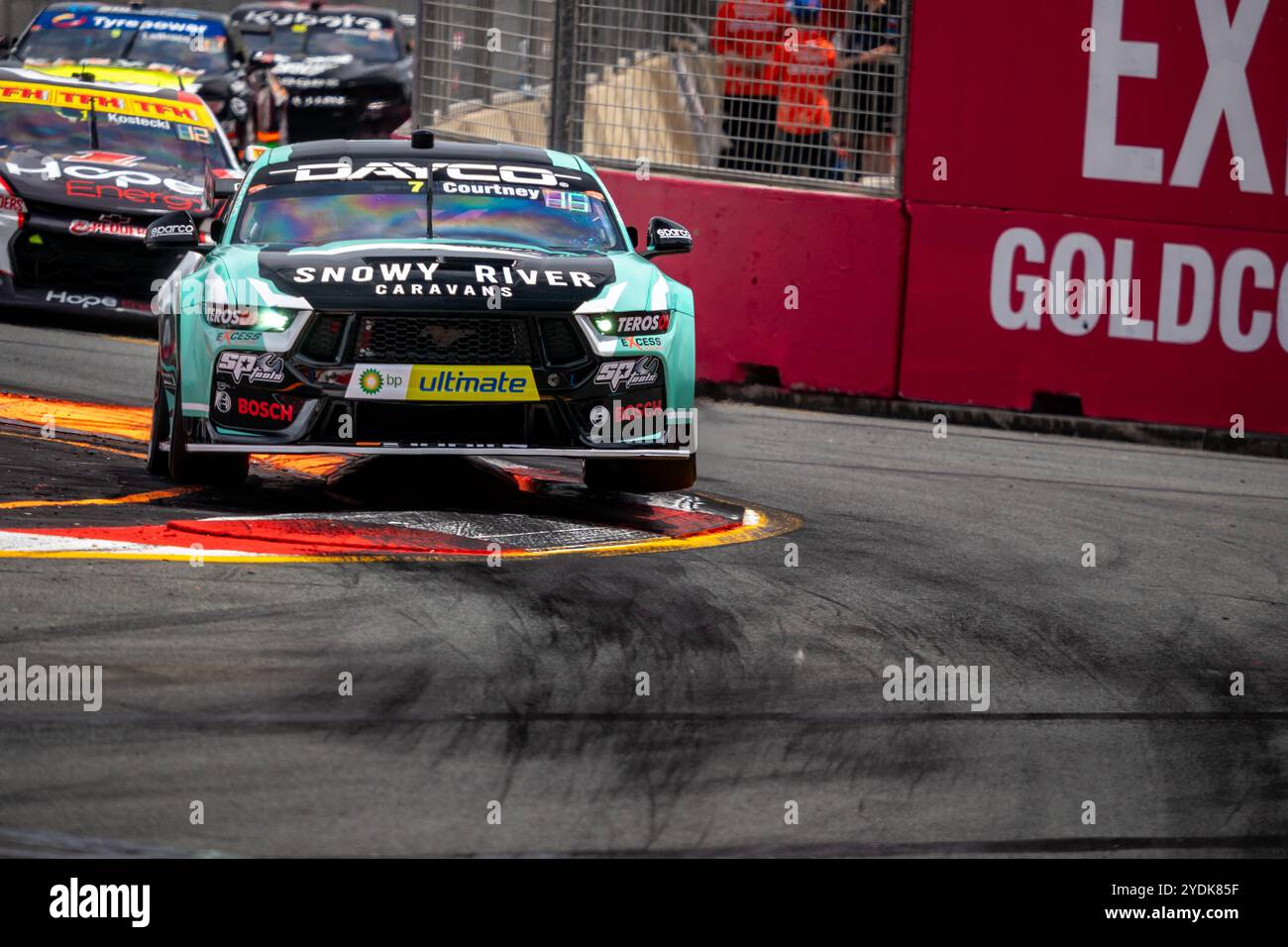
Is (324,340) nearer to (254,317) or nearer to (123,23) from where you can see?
(254,317)

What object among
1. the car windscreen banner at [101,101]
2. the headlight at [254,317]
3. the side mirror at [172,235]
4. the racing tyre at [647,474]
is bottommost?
the racing tyre at [647,474]

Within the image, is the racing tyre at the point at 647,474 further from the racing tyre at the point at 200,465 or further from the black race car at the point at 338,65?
the black race car at the point at 338,65

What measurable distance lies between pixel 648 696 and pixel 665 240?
147 inches

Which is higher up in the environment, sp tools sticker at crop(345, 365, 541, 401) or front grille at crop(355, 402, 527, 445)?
sp tools sticker at crop(345, 365, 541, 401)

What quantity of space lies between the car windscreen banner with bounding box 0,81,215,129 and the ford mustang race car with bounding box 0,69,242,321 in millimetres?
19

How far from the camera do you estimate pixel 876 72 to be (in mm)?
12789

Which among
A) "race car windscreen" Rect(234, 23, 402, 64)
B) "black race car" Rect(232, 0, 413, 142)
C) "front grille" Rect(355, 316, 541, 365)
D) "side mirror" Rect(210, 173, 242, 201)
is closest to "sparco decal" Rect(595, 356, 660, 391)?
"front grille" Rect(355, 316, 541, 365)

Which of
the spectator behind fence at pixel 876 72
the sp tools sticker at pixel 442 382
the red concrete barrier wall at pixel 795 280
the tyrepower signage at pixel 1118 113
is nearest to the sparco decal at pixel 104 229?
the red concrete barrier wall at pixel 795 280

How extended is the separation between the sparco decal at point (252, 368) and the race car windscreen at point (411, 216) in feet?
2.93

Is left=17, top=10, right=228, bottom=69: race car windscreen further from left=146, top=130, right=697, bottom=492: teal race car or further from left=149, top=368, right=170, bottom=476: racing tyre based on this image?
left=146, top=130, right=697, bottom=492: teal race car

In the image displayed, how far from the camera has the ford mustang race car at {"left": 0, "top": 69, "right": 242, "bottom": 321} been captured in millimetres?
13508

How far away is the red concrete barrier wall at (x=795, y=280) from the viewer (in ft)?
41.3

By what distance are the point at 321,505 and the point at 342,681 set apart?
103 inches

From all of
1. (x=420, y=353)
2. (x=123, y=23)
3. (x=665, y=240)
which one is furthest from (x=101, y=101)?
(x=420, y=353)
